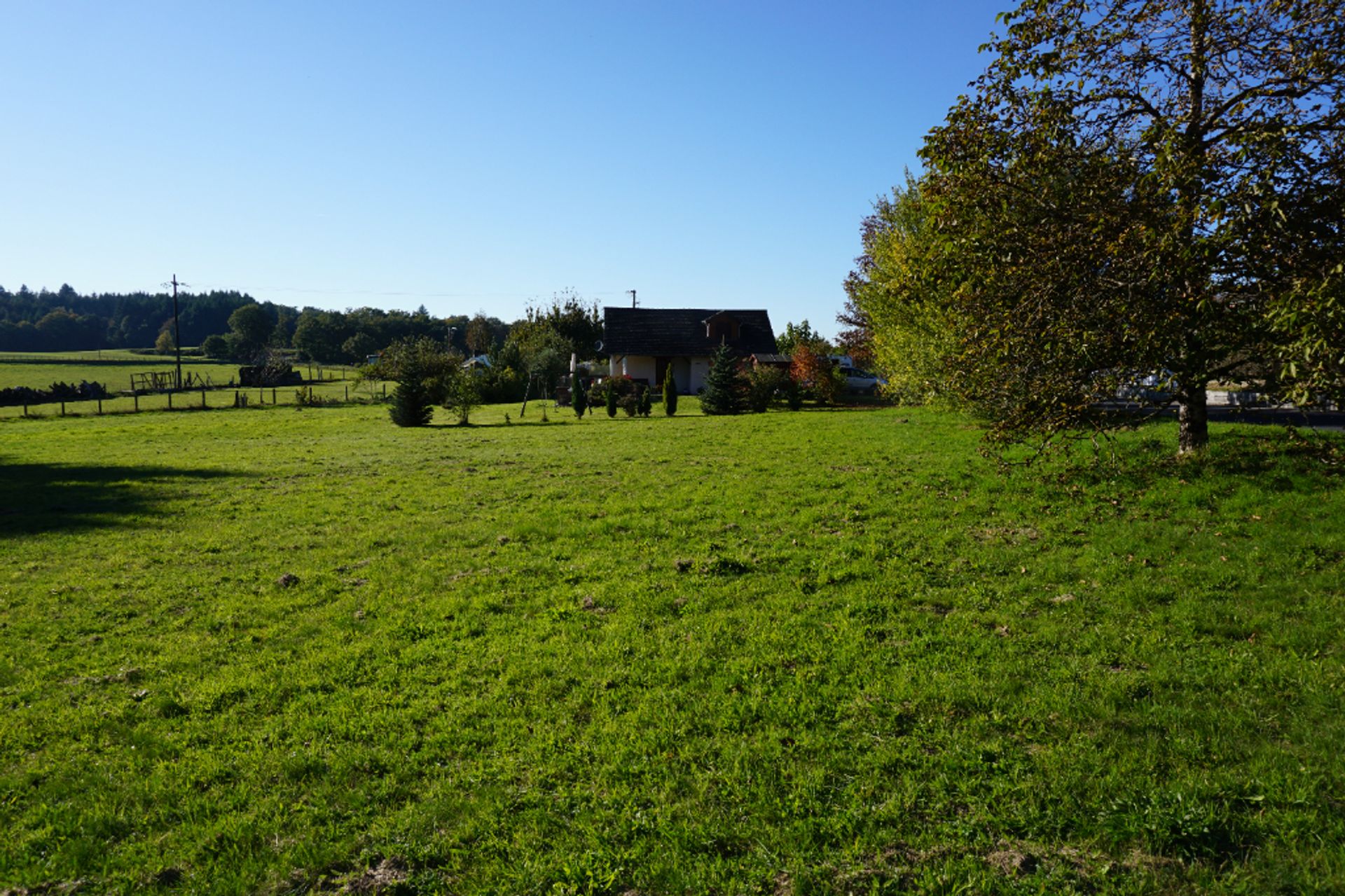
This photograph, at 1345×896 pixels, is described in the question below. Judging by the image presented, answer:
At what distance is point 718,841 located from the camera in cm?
404

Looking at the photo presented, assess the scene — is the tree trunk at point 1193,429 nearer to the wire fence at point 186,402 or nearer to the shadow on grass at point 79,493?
the shadow on grass at point 79,493

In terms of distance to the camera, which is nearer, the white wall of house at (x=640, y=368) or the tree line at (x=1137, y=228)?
Answer: the tree line at (x=1137, y=228)

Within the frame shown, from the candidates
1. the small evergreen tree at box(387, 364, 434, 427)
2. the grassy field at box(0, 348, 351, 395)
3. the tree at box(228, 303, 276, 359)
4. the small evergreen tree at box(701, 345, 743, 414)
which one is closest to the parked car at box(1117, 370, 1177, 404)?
the small evergreen tree at box(701, 345, 743, 414)

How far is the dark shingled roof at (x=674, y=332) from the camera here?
2034 inches

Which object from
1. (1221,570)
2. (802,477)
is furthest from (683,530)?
(1221,570)

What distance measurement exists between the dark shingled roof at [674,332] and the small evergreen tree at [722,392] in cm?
1696

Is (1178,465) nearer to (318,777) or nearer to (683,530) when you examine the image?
(683,530)

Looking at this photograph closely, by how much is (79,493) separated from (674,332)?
4052 centimetres

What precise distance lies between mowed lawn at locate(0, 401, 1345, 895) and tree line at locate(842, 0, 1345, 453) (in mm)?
2093

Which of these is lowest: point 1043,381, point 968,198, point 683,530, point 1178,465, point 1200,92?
point 683,530

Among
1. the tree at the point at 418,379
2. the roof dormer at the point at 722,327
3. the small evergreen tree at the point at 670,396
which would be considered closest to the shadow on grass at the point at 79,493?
the tree at the point at 418,379

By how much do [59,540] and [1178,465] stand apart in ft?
58.2

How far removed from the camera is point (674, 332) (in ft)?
173

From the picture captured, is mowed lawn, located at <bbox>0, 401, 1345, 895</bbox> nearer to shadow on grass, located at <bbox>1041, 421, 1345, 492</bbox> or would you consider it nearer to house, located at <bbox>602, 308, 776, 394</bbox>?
shadow on grass, located at <bbox>1041, 421, 1345, 492</bbox>
